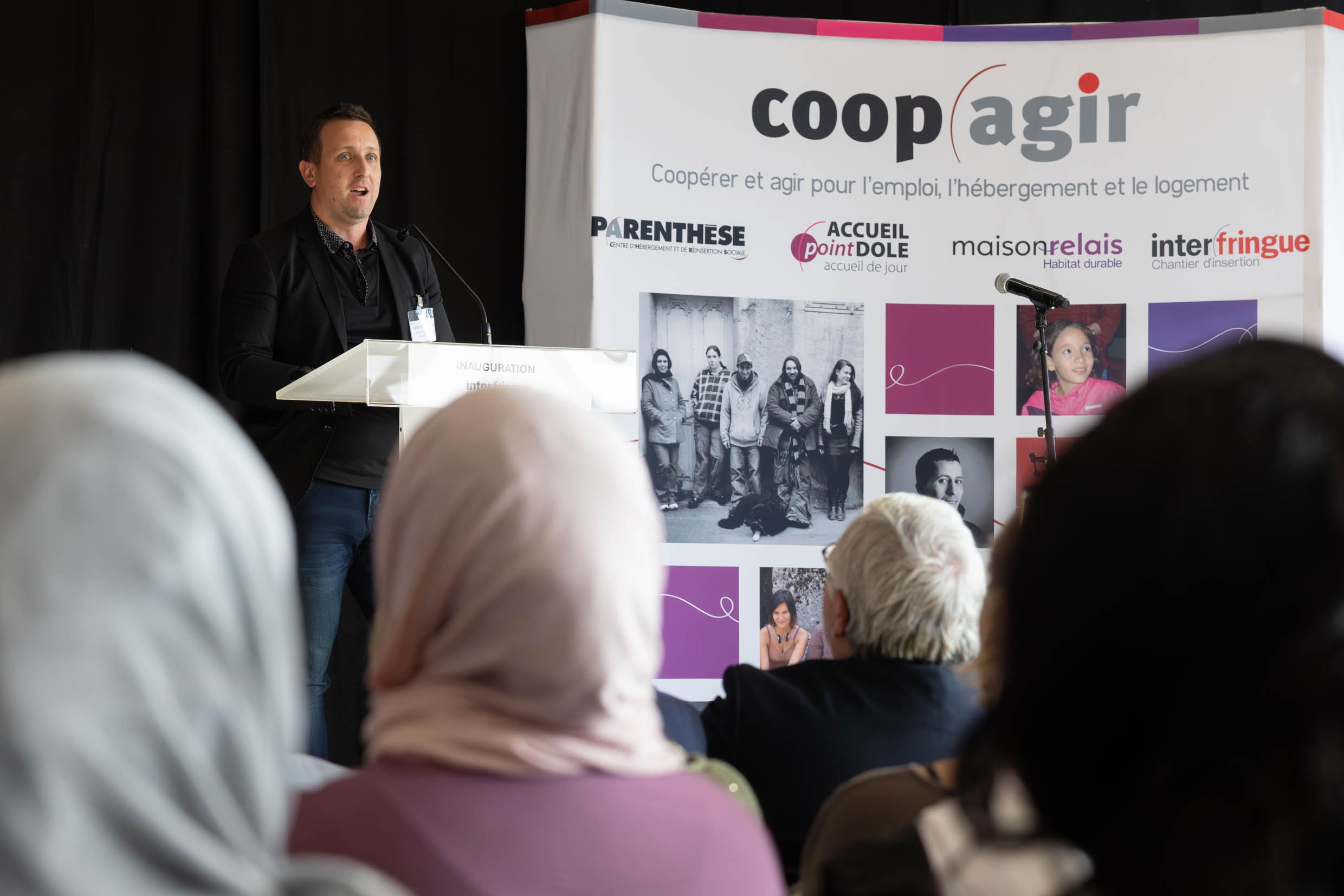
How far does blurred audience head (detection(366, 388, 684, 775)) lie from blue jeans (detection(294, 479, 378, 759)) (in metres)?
2.34

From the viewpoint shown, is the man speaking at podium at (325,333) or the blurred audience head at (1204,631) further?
the man speaking at podium at (325,333)

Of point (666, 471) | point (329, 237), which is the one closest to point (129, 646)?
point (329, 237)

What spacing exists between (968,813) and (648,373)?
3920mm

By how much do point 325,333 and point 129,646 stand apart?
9.90ft

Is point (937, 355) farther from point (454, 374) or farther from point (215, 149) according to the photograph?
point (215, 149)

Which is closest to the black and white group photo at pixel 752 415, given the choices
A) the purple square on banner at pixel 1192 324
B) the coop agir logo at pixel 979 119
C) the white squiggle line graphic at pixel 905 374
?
the white squiggle line graphic at pixel 905 374

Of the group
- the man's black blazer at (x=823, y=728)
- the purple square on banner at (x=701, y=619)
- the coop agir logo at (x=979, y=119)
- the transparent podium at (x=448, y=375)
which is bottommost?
the purple square on banner at (x=701, y=619)

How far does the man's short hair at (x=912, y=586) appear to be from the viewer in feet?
5.77

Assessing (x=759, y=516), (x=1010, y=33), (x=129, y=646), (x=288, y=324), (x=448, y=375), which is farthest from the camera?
(x=1010, y=33)

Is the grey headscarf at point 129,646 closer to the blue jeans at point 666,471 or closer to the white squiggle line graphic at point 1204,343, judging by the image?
the blue jeans at point 666,471

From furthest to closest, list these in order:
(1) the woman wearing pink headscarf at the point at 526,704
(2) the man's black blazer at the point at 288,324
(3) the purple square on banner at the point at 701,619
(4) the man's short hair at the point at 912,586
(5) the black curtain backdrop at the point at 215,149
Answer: (3) the purple square on banner at the point at 701,619 → (5) the black curtain backdrop at the point at 215,149 → (2) the man's black blazer at the point at 288,324 → (4) the man's short hair at the point at 912,586 → (1) the woman wearing pink headscarf at the point at 526,704

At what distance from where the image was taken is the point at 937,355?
4.69 metres

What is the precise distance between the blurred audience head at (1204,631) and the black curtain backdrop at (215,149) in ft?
13.8

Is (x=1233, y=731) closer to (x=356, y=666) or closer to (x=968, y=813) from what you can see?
(x=968, y=813)
